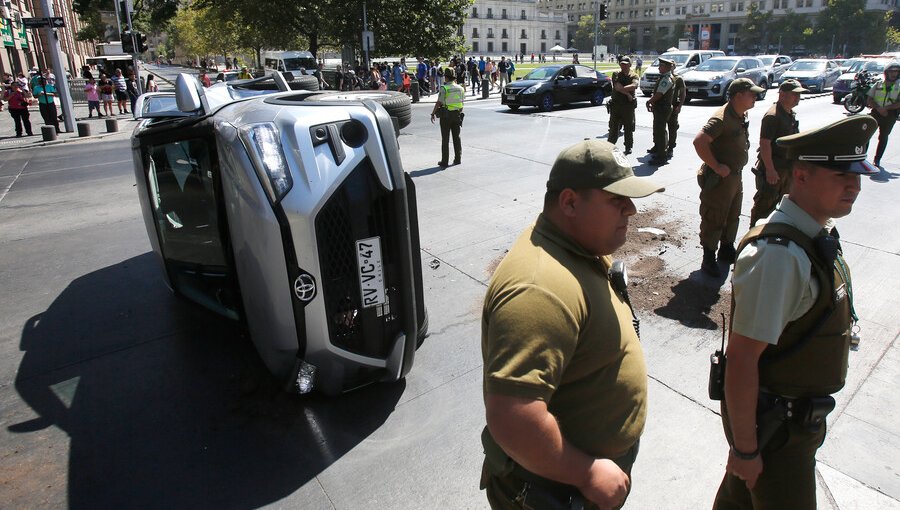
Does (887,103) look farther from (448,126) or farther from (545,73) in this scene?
(545,73)

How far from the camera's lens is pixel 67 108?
16.9m

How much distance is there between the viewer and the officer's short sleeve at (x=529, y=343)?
1391mm

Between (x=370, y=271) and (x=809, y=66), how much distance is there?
2921cm

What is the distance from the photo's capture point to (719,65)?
23.5 meters

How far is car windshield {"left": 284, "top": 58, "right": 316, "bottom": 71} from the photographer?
96.2 ft

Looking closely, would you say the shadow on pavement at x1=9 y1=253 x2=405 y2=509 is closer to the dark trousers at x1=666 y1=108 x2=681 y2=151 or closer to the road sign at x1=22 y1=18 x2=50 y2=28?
the dark trousers at x1=666 y1=108 x2=681 y2=151

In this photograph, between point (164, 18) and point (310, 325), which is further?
point (164, 18)

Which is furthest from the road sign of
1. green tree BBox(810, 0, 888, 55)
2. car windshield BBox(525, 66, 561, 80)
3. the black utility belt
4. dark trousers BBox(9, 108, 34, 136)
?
green tree BBox(810, 0, 888, 55)

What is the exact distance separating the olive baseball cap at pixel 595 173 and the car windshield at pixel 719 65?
24.5 metres

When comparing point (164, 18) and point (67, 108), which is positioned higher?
point (164, 18)

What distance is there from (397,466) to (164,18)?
61829mm

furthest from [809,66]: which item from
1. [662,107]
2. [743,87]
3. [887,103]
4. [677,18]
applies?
[677,18]

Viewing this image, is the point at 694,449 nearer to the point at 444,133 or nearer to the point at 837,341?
the point at 837,341

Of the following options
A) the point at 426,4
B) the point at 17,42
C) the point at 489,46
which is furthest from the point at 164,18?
the point at 489,46
